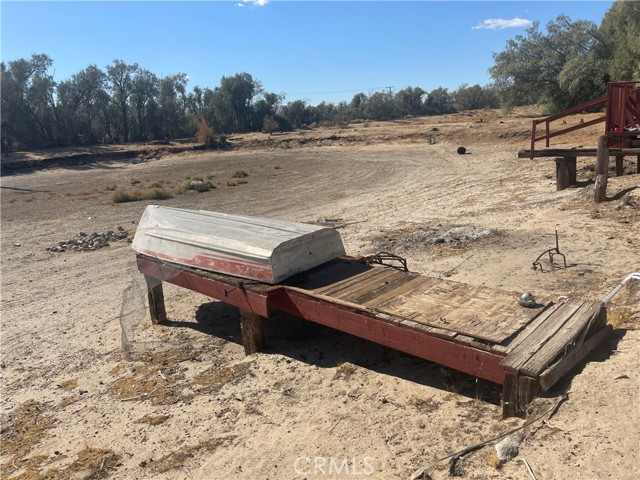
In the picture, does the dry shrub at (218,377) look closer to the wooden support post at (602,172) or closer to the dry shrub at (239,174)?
the wooden support post at (602,172)

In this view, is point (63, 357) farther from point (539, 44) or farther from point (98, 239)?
point (539, 44)

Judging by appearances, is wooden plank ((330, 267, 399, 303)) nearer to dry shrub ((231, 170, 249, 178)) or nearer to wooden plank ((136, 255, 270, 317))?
wooden plank ((136, 255, 270, 317))

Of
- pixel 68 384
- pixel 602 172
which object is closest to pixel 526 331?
pixel 68 384

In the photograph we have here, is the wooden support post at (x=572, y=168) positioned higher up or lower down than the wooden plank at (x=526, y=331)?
higher up

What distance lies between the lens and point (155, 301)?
309 inches

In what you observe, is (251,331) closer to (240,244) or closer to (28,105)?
(240,244)

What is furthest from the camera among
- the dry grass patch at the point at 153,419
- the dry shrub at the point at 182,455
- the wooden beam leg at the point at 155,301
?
the wooden beam leg at the point at 155,301

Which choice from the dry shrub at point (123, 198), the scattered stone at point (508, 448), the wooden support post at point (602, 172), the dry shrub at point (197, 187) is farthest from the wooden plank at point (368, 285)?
the dry shrub at point (197, 187)

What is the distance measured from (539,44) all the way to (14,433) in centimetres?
3864

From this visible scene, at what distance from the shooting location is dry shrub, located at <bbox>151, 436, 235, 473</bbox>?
4.41 metres

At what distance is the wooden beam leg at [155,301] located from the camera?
776 centimetres

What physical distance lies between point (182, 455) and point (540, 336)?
3175 mm

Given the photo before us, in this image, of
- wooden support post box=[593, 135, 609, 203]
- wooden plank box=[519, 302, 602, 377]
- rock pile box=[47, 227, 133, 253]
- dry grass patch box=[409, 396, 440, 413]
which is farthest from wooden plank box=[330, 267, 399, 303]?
rock pile box=[47, 227, 133, 253]

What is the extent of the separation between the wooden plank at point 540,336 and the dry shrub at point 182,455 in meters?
2.47
